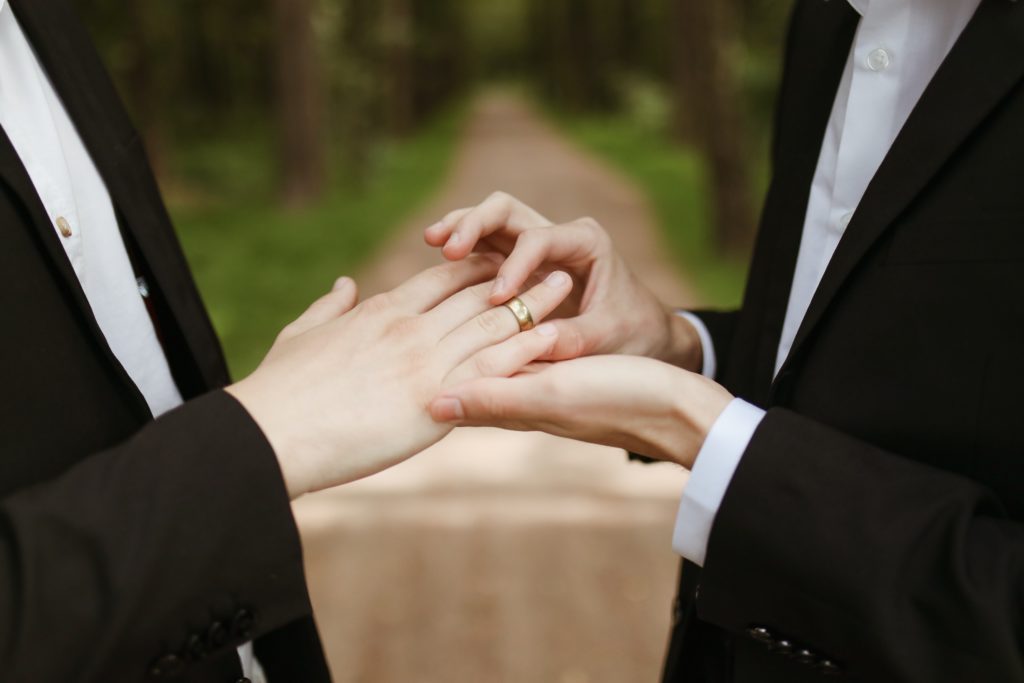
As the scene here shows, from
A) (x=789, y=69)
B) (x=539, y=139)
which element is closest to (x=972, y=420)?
(x=789, y=69)

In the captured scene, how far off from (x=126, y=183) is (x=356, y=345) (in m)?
0.55

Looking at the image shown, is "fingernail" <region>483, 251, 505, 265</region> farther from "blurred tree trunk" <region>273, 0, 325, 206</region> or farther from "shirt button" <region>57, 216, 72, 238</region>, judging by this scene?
"blurred tree trunk" <region>273, 0, 325, 206</region>

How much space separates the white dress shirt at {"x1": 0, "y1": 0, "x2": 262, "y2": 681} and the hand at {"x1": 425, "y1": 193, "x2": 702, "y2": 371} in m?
0.56

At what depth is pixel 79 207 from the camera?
1.54 metres

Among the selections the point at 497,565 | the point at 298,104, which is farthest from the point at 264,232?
the point at 497,565

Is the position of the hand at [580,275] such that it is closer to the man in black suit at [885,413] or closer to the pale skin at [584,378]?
the pale skin at [584,378]

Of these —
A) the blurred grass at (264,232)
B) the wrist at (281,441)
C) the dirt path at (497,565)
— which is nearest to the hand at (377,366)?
the wrist at (281,441)

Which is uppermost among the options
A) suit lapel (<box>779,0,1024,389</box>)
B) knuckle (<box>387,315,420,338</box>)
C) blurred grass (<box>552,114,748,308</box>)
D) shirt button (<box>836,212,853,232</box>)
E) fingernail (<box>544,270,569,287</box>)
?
suit lapel (<box>779,0,1024,389</box>)

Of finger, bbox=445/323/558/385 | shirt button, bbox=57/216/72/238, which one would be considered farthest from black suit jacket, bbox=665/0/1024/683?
shirt button, bbox=57/216/72/238

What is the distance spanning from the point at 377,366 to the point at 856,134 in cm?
90

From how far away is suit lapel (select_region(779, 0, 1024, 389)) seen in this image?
1.26 m

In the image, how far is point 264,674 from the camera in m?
1.87

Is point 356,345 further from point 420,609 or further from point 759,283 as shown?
point 420,609

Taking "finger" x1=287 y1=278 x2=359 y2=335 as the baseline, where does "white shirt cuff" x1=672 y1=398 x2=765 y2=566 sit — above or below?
below
